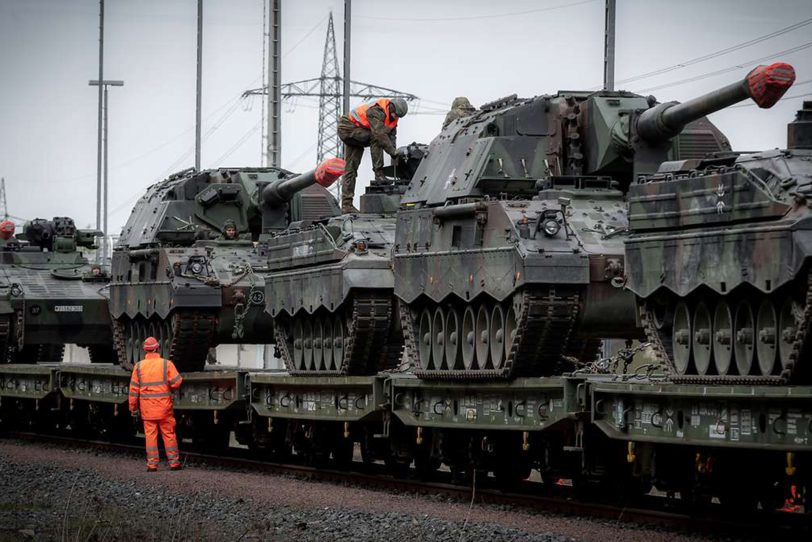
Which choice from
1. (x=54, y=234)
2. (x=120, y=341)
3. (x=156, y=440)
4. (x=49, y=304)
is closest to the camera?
(x=156, y=440)

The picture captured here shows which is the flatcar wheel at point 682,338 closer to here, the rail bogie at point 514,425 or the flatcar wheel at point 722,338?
the flatcar wheel at point 722,338

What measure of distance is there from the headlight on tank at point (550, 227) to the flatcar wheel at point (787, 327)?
4.32 meters

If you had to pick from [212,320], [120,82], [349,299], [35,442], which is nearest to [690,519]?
[349,299]

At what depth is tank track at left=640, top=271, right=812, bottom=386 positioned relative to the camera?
51.8ft

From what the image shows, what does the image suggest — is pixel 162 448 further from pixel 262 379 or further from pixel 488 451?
pixel 488 451

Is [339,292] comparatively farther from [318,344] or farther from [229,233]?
[229,233]

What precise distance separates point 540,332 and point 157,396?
26.5 ft

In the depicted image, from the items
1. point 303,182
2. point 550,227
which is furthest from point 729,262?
point 303,182

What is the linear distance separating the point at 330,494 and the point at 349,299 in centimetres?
396

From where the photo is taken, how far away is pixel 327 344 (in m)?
27.2

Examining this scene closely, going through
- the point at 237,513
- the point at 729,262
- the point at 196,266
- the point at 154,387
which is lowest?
the point at 237,513

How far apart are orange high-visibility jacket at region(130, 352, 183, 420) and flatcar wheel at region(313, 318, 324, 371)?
219cm

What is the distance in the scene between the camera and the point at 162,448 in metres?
31.6

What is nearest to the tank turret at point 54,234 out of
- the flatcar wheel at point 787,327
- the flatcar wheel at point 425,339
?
the flatcar wheel at point 425,339
